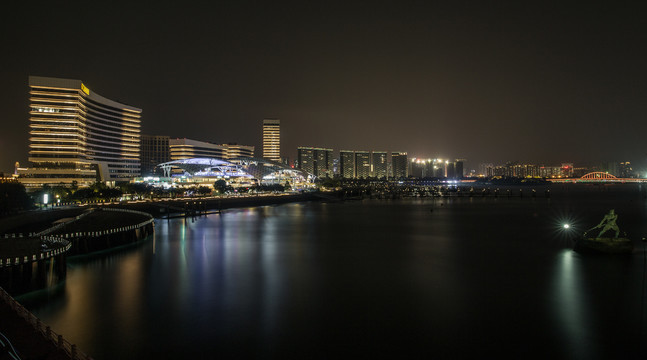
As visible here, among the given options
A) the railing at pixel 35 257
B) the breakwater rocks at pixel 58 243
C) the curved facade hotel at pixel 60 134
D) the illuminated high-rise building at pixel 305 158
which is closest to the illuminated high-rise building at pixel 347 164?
the illuminated high-rise building at pixel 305 158

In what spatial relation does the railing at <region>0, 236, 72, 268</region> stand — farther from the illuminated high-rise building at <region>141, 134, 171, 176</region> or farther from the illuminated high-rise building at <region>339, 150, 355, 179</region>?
the illuminated high-rise building at <region>339, 150, 355, 179</region>

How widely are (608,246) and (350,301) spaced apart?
14919mm

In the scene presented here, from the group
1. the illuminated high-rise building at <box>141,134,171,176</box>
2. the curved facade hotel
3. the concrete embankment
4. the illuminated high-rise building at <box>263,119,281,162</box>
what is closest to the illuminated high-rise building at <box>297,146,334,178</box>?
the illuminated high-rise building at <box>263,119,281,162</box>

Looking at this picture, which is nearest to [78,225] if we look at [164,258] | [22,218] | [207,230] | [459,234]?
[22,218]

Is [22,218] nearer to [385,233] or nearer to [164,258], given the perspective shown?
[164,258]

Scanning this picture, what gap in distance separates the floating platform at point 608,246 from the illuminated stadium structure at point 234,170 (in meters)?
67.5

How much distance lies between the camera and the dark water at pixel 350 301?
11.2 metres

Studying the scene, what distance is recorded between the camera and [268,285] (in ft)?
56.4

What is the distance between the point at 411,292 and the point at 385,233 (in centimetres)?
1714

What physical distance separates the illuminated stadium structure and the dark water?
57.1m

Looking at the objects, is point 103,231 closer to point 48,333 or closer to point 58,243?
point 58,243

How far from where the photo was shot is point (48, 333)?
8055 mm

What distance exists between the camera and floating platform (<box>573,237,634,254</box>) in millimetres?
21266

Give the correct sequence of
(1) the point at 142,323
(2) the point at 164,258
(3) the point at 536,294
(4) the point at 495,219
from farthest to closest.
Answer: (4) the point at 495,219
(2) the point at 164,258
(3) the point at 536,294
(1) the point at 142,323
